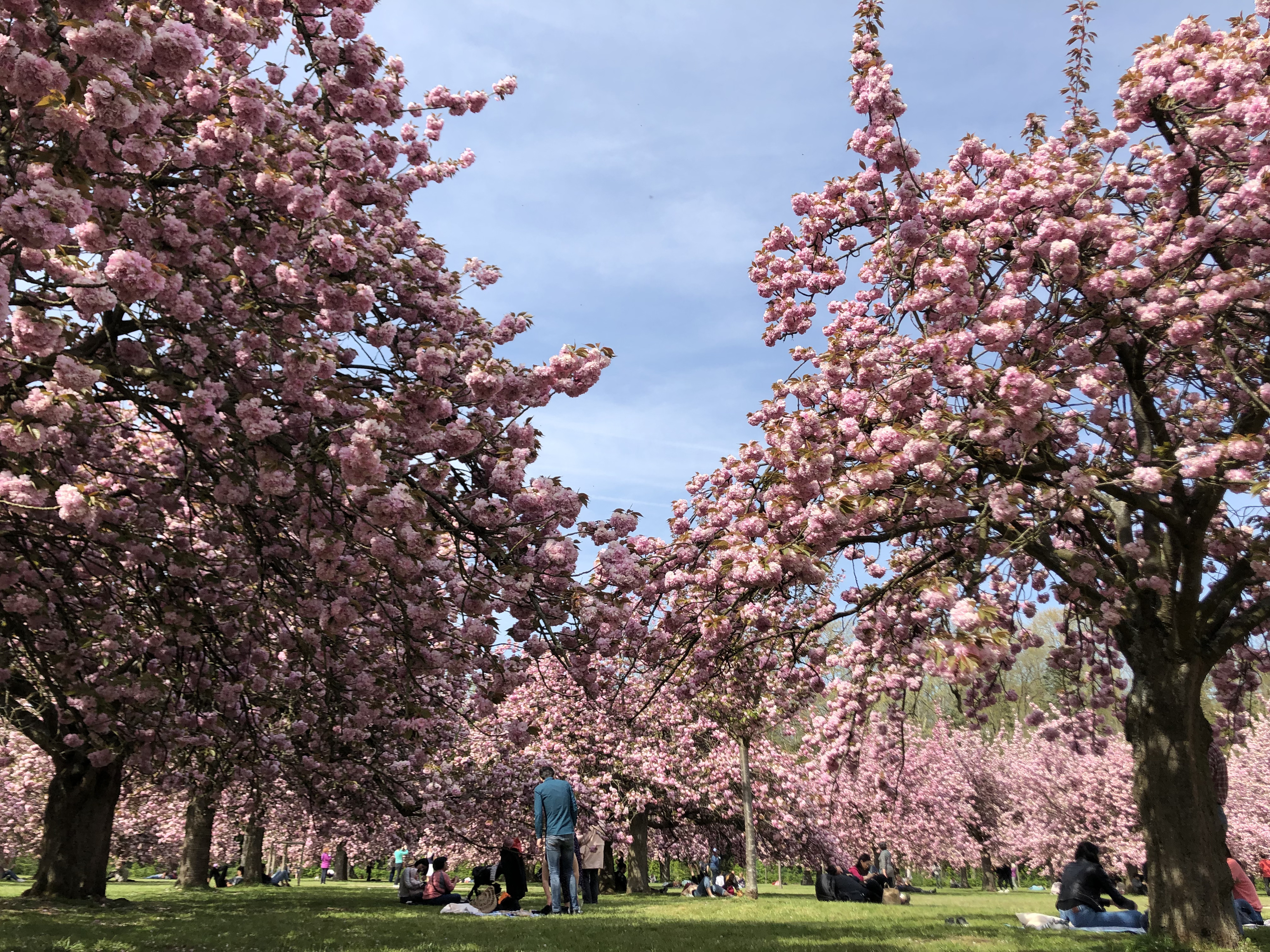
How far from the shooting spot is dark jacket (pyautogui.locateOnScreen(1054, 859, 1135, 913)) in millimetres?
10867

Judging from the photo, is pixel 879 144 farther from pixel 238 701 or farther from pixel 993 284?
pixel 238 701

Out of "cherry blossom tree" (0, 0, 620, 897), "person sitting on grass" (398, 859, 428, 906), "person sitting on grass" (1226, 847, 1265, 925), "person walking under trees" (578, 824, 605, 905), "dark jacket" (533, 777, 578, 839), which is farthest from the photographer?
"person walking under trees" (578, 824, 605, 905)

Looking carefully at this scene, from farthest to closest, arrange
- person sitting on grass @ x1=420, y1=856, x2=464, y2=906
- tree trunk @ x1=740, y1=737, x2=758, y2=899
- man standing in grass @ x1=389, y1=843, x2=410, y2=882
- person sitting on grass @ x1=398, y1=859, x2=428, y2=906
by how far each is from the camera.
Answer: man standing in grass @ x1=389, y1=843, x2=410, y2=882, tree trunk @ x1=740, y1=737, x2=758, y2=899, person sitting on grass @ x1=398, y1=859, x2=428, y2=906, person sitting on grass @ x1=420, y1=856, x2=464, y2=906

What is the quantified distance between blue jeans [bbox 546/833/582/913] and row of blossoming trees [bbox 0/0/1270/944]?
8.44 ft

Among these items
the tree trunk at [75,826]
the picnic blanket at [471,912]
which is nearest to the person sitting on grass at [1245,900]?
the picnic blanket at [471,912]

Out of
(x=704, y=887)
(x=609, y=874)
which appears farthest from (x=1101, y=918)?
(x=609, y=874)

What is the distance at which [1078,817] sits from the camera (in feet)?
119

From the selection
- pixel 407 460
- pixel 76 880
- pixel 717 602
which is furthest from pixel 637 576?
pixel 76 880

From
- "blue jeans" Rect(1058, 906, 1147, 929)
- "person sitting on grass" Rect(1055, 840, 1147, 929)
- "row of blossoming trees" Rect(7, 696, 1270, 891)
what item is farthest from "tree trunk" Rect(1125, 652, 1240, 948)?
"row of blossoming trees" Rect(7, 696, 1270, 891)

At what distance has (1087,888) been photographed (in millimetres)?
10945

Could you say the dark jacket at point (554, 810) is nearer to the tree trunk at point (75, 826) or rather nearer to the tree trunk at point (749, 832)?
the tree trunk at point (75, 826)

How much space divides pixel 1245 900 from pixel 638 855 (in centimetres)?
1859

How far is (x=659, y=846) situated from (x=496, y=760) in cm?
1043

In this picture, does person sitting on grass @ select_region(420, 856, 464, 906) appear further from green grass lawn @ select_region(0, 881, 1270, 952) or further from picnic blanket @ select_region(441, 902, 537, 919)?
picnic blanket @ select_region(441, 902, 537, 919)
